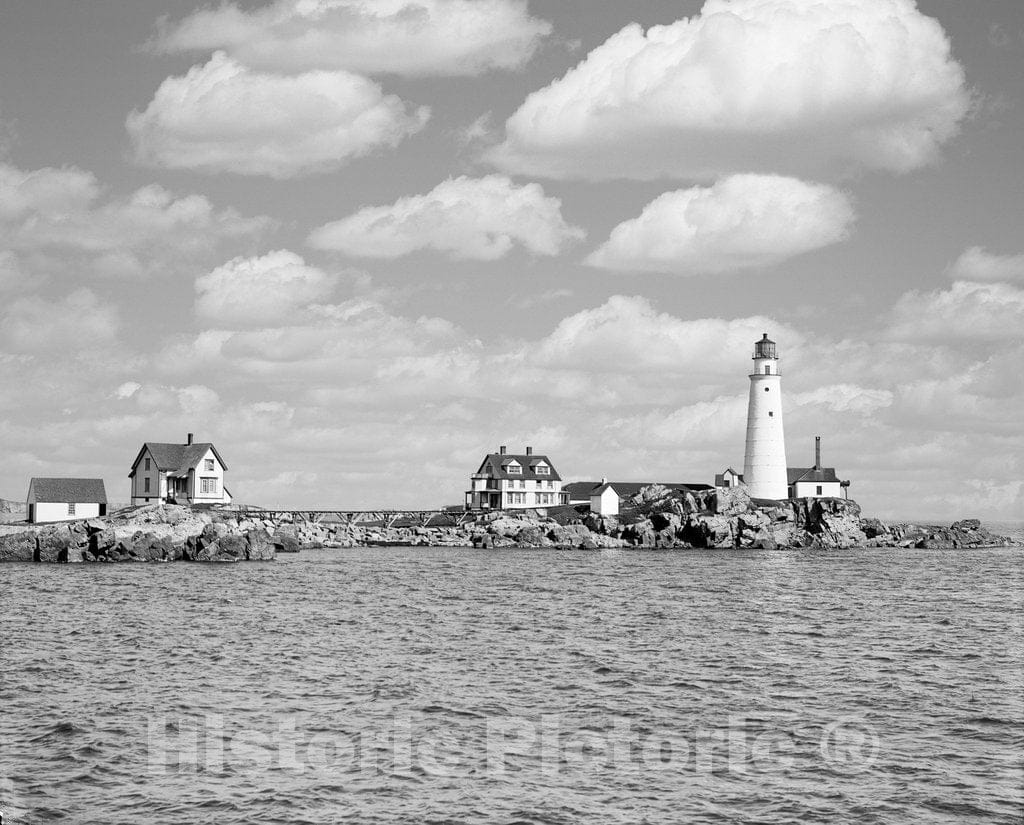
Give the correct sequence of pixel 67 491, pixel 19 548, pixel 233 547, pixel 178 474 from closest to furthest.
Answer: pixel 19 548 < pixel 233 547 < pixel 67 491 < pixel 178 474

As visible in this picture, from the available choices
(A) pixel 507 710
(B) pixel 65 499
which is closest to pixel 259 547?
(B) pixel 65 499

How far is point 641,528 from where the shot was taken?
120750mm

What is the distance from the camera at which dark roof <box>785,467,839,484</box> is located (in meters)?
140

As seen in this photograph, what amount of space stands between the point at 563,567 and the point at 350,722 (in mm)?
61066

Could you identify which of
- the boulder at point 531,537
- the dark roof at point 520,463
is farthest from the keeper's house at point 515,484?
the boulder at point 531,537

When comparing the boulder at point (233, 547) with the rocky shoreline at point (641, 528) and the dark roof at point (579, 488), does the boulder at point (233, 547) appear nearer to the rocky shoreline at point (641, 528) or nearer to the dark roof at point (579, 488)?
the rocky shoreline at point (641, 528)

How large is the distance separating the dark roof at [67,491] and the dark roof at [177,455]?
9571mm

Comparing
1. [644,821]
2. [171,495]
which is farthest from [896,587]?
[171,495]

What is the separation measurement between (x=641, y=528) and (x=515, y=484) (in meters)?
26.8

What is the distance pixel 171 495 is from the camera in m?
116

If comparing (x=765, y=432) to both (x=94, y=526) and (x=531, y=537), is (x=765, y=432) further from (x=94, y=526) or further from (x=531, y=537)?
(x=94, y=526)

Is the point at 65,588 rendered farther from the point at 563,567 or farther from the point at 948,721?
the point at 948,721

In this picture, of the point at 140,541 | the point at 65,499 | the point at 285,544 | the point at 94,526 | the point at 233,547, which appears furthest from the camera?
the point at 285,544

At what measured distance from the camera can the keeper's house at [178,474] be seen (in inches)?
4525
